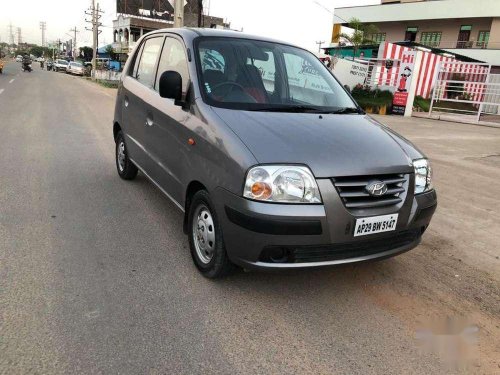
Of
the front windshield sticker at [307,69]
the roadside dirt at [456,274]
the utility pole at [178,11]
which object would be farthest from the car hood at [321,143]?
the utility pole at [178,11]

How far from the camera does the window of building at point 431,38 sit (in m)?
41.5

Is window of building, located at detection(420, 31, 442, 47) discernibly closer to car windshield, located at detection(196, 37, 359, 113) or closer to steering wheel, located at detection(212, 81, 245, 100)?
car windshield, located at detection(196, 37, 359, 113)

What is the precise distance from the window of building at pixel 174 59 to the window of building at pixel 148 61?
20 cm

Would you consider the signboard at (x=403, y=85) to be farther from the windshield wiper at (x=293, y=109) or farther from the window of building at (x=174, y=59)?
the windshield wiper at (x=293, y=109)

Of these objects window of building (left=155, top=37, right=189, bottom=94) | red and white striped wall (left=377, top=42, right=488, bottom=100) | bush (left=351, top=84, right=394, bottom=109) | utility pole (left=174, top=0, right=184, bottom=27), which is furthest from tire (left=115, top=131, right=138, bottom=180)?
red and white striped wall (left=377, top=42, right=488, bottom=100)

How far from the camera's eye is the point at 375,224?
2.85 m

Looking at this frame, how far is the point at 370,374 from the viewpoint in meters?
2.43

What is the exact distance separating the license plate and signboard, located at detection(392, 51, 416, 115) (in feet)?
52.7

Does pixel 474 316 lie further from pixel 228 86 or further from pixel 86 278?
pixel 86 278

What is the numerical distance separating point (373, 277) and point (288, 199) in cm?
131

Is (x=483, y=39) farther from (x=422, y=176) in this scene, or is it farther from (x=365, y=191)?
(x=365, y=191)

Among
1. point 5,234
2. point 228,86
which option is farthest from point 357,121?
point 5,234

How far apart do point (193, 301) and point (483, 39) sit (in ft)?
142

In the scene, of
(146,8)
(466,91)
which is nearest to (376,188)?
(466,91)
